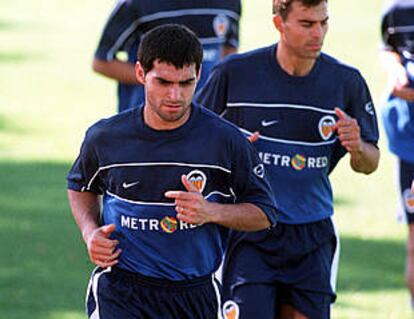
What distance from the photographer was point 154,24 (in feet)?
29.9

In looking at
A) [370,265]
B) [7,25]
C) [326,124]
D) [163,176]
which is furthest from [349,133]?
[7,25]

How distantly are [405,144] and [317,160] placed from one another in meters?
2.17

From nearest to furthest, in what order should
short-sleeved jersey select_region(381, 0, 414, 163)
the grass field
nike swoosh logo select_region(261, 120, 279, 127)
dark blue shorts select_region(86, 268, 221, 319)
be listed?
1. dark blue shorts select_region(86, 268, 221, 319)
2. nike swoosh logo select_region(261, 120, 279, 127)
3. short-sleeved jersey select_region(381, 0, 414, 163)
4. the grass field

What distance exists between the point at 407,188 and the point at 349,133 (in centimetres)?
256

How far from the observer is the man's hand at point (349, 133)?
6.93m

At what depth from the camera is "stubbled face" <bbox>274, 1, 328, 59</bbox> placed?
23.7 ft

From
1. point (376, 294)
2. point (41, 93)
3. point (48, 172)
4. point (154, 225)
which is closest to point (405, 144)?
point (376, 294)

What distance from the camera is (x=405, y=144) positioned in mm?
9438

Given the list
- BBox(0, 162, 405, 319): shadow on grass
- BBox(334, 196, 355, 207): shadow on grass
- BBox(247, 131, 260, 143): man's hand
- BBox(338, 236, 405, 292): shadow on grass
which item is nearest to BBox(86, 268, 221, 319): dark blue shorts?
BBox(247, 131, 260, 143): man's hand

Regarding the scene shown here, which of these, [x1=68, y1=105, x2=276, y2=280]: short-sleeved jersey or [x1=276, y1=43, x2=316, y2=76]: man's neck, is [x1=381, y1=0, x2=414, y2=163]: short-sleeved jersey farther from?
[x1=68, y1=105, x2=276, y2=280]: short-sleeved jersey

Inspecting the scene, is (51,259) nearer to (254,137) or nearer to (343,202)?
(343,202)

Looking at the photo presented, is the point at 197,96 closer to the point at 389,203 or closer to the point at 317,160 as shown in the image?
the point at 317,160

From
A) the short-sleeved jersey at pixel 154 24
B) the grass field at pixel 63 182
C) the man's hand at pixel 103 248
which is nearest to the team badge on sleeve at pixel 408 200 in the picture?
the grass field at pixel 63 182

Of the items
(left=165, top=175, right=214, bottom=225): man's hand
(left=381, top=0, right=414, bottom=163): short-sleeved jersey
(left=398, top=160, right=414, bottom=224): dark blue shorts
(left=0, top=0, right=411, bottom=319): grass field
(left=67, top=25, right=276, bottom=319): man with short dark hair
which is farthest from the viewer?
(left=0, top=0, right=411, bottom=319): grass field
